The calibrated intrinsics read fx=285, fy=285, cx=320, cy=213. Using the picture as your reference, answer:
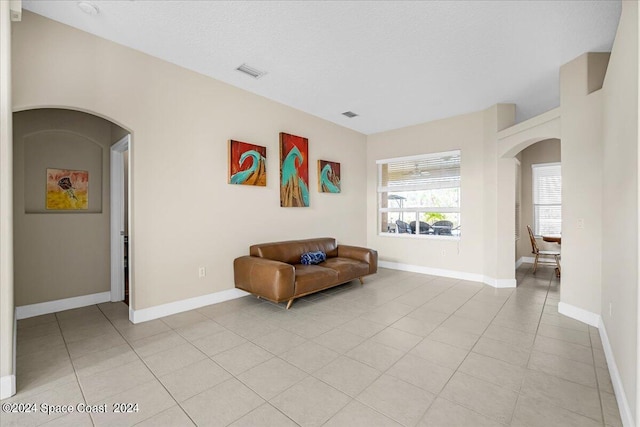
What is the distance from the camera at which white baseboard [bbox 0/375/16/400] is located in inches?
75.0

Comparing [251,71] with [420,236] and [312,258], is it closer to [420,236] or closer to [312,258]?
[312,258]

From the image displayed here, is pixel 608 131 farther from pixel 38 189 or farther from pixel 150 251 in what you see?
pixel 38 189

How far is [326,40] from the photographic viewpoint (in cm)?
297

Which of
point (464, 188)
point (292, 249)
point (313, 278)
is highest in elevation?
point (464, 188)

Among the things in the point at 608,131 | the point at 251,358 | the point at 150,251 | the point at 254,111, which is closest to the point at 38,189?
the point at 150,251

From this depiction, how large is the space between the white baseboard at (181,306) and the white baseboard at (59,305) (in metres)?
1.05

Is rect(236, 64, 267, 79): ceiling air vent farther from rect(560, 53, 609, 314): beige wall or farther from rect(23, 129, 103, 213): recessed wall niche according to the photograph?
rect(560, 53, 609, 314): beige wall

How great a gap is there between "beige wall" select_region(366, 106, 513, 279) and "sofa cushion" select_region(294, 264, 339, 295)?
8.00 ft

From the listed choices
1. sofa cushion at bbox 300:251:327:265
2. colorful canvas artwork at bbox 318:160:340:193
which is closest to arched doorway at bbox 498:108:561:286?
colorful canvas artwork at bbox 318:160:340:193

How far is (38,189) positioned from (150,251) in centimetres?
167

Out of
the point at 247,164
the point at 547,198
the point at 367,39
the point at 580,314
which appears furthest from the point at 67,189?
the point at 547,198

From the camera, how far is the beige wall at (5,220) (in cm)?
192

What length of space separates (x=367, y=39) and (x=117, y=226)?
405 centimetres

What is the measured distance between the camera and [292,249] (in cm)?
451
